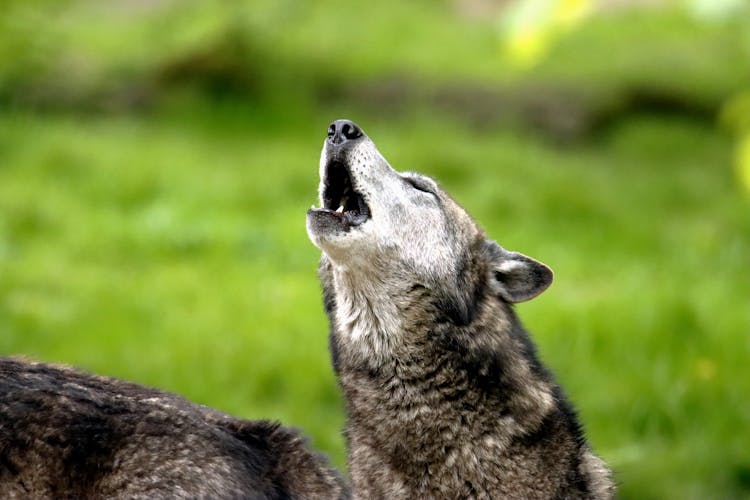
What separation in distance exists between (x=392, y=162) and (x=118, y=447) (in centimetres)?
735

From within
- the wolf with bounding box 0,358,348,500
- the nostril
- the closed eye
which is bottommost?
the wolf with bounding box 0,358,348,500

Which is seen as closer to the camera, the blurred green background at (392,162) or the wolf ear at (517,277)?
the wolf ear at (517,277)

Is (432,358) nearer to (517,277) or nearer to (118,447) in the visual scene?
(517,277)

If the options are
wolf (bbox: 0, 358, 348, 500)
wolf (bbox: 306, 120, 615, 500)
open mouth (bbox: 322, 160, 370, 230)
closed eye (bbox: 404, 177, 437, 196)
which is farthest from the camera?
closed eye (bbox: 404, 177, 437, 196)

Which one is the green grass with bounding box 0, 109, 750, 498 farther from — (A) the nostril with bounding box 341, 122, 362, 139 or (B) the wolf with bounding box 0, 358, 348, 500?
(B) the wolf with bounding box 0, 358, 348, 500

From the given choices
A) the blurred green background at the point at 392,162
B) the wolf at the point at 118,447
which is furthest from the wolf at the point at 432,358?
the blurred green background at the point at 392,162

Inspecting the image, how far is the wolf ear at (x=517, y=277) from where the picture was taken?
16.3 ft

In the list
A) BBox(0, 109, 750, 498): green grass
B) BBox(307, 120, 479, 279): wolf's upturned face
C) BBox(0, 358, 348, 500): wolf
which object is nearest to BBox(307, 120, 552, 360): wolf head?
BBox(307, 120, 479, 279): wolf's upturned face

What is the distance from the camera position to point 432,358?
4.75m

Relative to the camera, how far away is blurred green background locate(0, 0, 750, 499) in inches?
311

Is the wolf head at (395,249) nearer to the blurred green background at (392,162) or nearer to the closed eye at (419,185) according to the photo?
the closed eye at (419,185)

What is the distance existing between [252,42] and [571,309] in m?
5.34

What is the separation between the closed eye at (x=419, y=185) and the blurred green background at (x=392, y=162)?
678mm

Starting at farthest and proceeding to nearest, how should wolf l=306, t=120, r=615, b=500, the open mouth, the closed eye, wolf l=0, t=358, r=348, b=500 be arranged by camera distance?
the closed eye → the open mouth → wolf l=306, t=120, r=615, b=500 → wolf l=0, t=358, r=348, b=500
